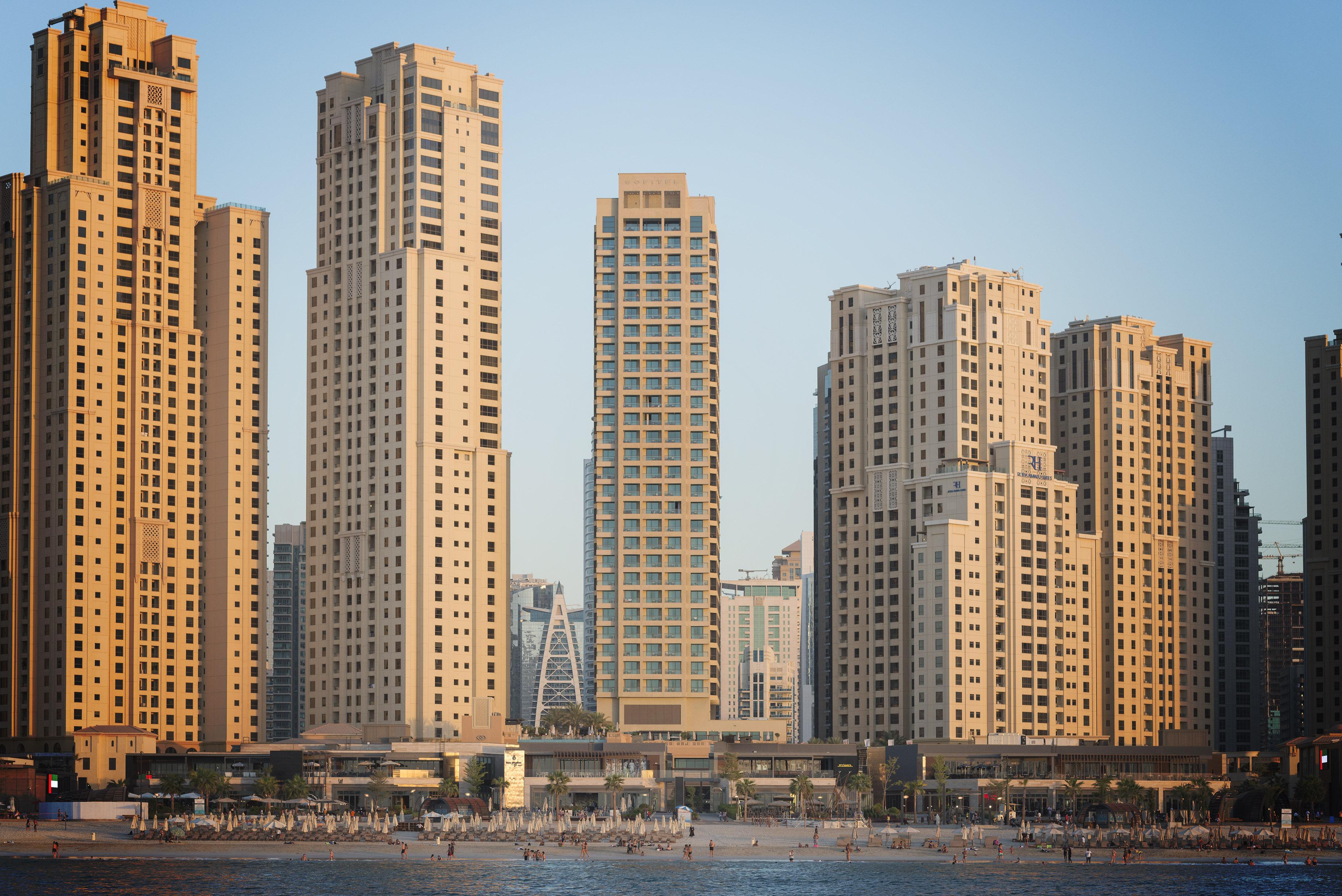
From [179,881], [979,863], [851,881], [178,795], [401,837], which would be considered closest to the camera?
[179,881]

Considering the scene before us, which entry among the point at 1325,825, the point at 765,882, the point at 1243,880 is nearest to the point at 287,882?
the point at 765,882

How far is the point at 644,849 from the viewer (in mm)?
177625

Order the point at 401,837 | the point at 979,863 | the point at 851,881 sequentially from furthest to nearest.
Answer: the point at 401,837, the point at 979,863, the point at 851,881

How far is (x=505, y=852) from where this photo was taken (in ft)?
567

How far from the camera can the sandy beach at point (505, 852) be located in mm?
165375

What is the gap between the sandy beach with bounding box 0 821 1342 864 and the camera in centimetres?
16538

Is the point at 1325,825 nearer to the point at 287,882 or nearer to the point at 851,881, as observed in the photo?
the point at 851,881

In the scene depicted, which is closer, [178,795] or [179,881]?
[179,881]

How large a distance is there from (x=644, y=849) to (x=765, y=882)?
94.8 feet

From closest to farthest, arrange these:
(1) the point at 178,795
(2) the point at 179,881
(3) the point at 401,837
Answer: (2) the point at 179,881, (3) the point at 401,837, (1) the point at 178,795

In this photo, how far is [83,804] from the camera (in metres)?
196

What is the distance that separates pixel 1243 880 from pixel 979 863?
77.1 feet

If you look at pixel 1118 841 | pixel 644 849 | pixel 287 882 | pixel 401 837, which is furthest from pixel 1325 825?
pixel 287 882

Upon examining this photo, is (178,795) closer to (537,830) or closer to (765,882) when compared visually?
(537,830)
